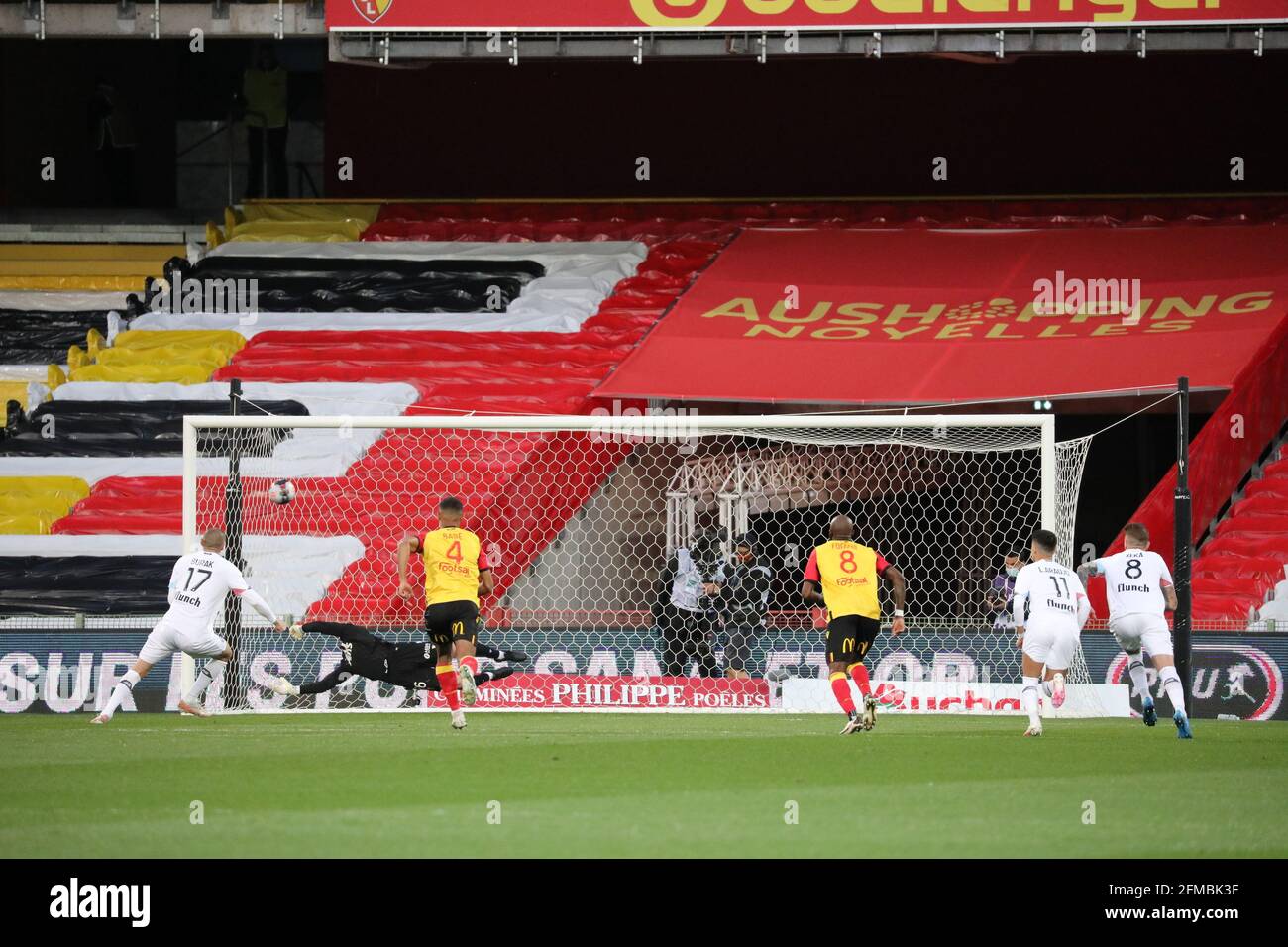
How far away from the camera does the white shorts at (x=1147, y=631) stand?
43.1 ft

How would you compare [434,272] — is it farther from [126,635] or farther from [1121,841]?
[1121,841]

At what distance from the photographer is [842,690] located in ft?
40.7

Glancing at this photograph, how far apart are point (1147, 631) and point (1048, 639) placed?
0.97 m

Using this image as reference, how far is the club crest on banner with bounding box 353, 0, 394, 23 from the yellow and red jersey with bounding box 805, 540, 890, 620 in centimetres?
1008

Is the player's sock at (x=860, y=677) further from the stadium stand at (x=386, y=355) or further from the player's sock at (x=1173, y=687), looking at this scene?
the stadium stand at (x=386, y=355)

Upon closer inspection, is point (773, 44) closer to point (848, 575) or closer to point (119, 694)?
point (848, 575)

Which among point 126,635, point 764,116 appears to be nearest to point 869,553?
point 126,635

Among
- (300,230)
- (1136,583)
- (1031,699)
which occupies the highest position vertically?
(300,230)

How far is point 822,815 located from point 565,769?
214cm

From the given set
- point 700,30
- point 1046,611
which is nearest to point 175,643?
point 1046,611

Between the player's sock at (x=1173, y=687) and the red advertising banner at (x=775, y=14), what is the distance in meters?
8.90

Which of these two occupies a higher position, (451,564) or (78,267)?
(78,267)

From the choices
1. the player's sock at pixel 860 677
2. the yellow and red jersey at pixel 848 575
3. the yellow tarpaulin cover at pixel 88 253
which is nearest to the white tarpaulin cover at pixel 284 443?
the yellow tarpaulin cover at pixel 88 253

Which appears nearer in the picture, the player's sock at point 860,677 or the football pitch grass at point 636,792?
the football pitch grass at point 636,792
